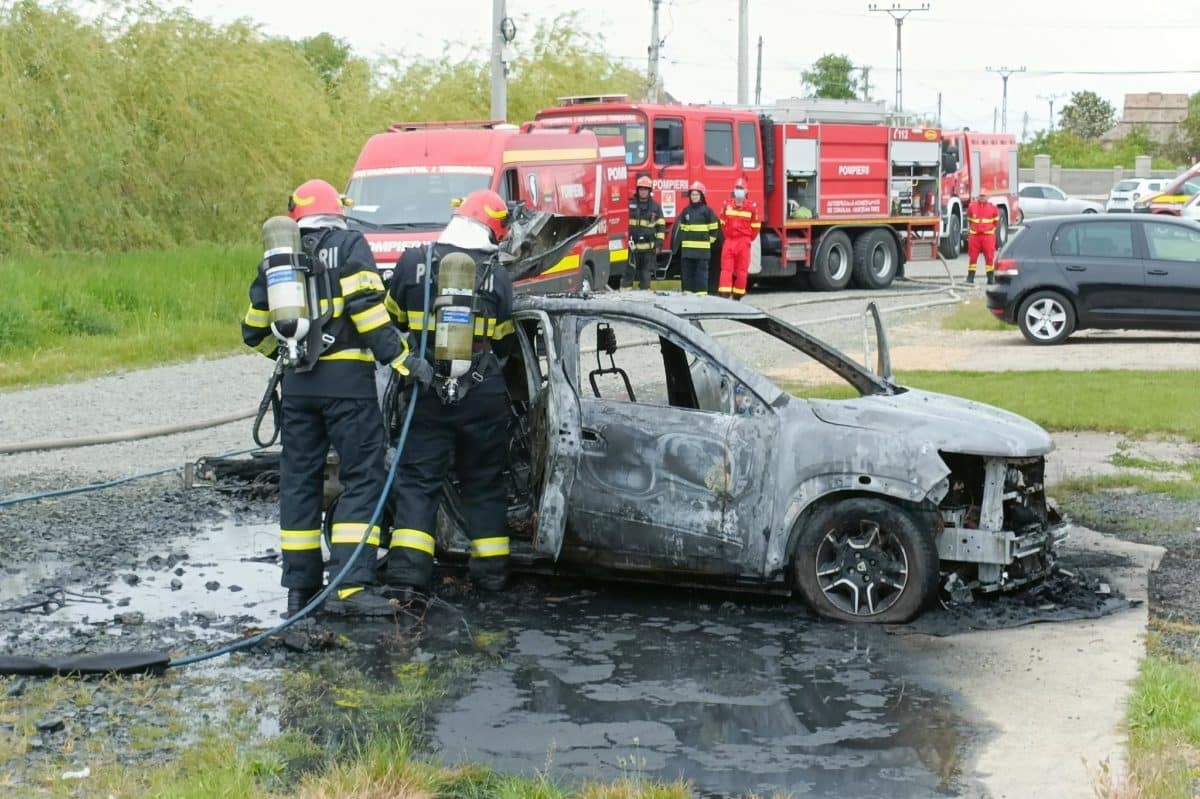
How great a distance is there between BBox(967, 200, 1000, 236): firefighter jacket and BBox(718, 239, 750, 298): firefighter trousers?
19.6 ft

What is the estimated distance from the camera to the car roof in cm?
745

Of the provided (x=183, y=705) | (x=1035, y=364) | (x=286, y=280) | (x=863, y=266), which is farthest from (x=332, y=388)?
(x=863, y=266)

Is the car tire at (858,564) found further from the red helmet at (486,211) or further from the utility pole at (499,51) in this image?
the utility pole at (499,51)

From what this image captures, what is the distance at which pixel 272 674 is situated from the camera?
20.6ft

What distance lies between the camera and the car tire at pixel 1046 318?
58.7 ft

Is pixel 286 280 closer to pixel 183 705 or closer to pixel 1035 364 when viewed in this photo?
pixel 183 705

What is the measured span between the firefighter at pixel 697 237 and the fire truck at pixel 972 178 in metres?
11.6

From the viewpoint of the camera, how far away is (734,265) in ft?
70.6

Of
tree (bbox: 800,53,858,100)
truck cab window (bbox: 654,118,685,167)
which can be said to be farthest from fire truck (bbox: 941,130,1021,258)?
tree (bbox: 800,53,858,100)

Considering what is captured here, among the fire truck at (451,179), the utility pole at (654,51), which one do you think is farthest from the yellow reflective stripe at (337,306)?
the utility pole at (654,51)

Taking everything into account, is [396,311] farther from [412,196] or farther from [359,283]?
[412,196]

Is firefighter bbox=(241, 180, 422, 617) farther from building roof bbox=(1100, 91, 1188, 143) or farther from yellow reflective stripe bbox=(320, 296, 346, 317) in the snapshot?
building roof bbox=(1100, 91, 1188, 143)

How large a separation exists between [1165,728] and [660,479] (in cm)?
250

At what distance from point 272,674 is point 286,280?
1.71 metres
